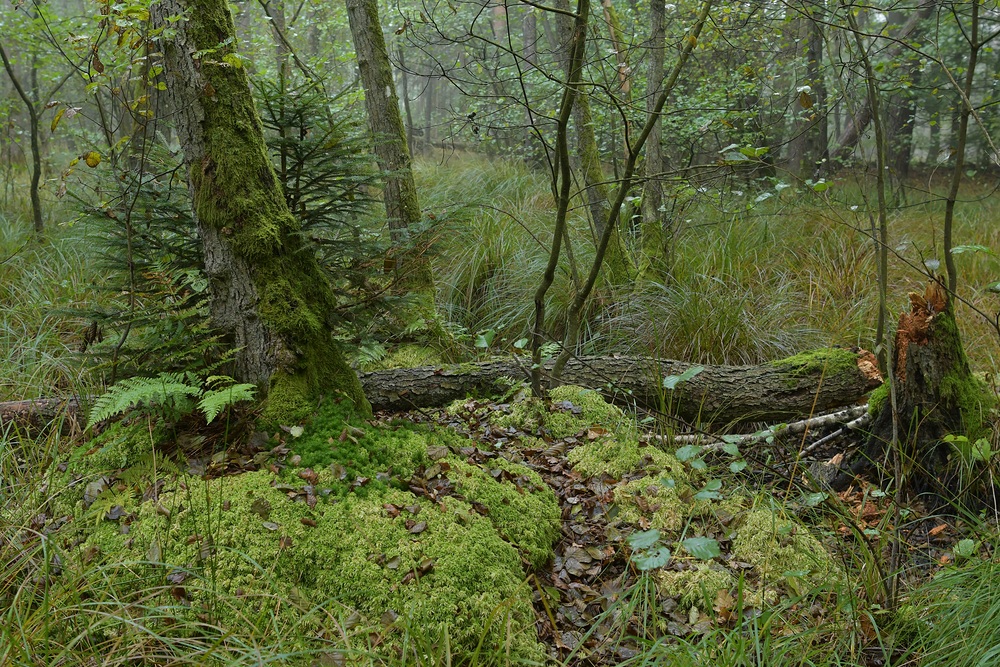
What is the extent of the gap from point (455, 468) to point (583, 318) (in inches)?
106

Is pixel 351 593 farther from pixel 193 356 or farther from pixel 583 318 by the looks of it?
pixel 583 318

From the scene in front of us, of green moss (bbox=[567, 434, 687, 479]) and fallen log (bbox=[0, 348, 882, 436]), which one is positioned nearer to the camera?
green moss (bbox=[567, 434, 687, 479])

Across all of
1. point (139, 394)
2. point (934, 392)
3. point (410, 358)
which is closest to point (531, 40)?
point (410, 358)

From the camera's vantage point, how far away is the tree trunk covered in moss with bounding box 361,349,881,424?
12.6 feet

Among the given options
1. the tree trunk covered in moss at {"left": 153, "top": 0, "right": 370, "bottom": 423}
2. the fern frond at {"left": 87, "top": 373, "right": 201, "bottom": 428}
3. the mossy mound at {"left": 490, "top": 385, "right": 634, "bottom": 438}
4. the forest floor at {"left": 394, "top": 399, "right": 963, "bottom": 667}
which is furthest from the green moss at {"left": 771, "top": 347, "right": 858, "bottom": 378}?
the fern frond at {"left": 87, "top": 373, "right": 201, "bottom": 428}

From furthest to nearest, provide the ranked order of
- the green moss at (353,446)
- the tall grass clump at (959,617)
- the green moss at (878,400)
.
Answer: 1. the green moss at (878,400)
2. the green moss at (353,446)
3. the tall grass clump at (959,617)

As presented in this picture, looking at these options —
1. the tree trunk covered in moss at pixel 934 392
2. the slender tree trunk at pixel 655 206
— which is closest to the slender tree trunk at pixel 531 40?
the slender tree trunk at pixel 655 206

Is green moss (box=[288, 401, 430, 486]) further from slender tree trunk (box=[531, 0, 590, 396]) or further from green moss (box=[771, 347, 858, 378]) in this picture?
green moss (box=[771, 347, 858, 378])

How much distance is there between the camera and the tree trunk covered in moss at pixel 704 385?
385 cm

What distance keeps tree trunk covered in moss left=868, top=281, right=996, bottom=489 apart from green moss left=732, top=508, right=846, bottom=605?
916 millimetres

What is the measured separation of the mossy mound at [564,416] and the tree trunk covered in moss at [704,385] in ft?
0.65

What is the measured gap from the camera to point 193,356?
2.62 m

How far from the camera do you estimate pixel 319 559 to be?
209 centimetres

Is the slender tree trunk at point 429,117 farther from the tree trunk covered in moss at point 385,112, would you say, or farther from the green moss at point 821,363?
the green moss at point 821,363
